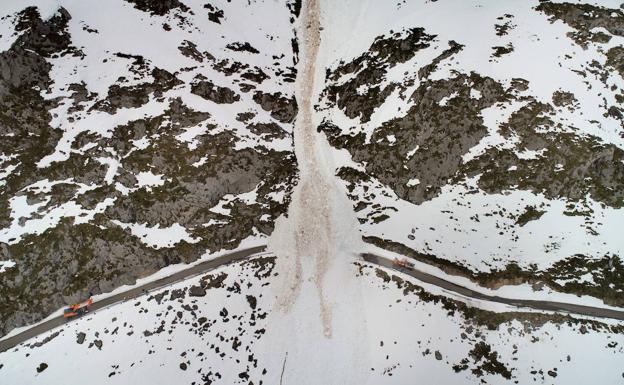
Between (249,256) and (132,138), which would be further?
(132,138)

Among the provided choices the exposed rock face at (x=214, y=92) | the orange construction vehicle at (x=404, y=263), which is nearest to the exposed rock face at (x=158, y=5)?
the exposed rock face at (x=214, y=92)

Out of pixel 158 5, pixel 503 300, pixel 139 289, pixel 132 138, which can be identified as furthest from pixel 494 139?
pixel 158 5

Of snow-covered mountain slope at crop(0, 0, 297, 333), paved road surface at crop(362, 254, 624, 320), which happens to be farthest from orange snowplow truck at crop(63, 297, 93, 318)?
paved road surface at crop(362, 254, 624, 320)

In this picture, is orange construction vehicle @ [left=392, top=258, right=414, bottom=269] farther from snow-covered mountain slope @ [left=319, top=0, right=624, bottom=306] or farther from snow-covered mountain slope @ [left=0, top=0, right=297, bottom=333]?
snow-covered mountain slope @ [left=0, top=0, right=297, bottom=333]

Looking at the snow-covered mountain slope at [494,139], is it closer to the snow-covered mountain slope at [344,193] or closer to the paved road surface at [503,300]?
the snow-covered mountain slope at [344,193]

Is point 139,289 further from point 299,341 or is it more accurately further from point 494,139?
point 494,139

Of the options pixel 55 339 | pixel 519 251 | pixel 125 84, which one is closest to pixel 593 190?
pixel 519 251
